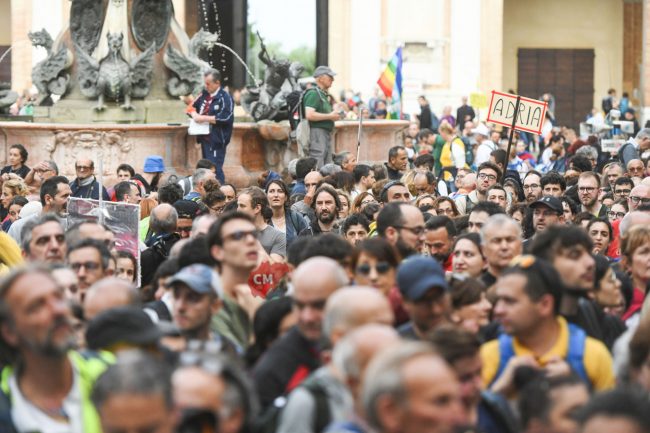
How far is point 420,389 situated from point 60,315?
161cm

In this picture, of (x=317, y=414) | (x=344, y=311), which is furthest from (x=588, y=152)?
(x=317, y=414)

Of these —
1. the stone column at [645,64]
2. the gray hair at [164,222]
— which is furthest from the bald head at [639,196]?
the stone column at [645,64]

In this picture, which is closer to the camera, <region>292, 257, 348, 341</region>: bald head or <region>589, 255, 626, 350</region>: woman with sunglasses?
<region>292, 257, 348, 341</region>: bald head

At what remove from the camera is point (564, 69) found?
53125 mm

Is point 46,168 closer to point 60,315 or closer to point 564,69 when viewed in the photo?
point 60,315

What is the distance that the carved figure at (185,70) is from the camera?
24047 millimetres

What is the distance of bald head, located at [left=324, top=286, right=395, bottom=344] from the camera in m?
6.82

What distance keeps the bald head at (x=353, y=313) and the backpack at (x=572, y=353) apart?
3.26 ft

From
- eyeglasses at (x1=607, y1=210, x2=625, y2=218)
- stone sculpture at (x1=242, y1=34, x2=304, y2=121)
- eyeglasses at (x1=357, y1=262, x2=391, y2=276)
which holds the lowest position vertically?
eyeglasses at (x1=607, y1=210, x2=625, y2=218)

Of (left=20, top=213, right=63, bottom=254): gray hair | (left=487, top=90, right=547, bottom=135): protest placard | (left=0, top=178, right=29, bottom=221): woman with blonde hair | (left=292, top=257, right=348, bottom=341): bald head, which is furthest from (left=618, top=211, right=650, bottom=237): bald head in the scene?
(left=487, top=90, right=547, bottom=135): protest placard

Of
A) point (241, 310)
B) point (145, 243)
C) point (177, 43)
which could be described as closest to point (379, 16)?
point (177, 43)

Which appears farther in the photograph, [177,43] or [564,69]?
[564,69]

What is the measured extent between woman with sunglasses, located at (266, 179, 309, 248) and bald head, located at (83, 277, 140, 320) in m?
7.23

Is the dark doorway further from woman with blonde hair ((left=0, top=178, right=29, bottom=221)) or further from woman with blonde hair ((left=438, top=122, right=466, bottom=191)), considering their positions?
woman with blonde hair ((left=0, top=178, right=29, bottom=221))
